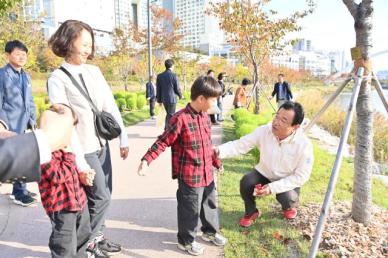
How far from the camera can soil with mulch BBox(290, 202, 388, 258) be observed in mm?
2913

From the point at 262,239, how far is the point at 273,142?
3.02 feet

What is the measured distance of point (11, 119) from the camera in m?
3.85

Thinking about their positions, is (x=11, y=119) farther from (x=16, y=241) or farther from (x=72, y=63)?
(x=72, y=63)

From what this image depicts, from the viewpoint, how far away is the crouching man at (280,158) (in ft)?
10.1

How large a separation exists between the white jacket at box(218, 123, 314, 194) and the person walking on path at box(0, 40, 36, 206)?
2.34 metres

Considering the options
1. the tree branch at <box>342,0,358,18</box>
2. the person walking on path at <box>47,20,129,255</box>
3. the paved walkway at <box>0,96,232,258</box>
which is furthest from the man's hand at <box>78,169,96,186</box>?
the tree branch at <box>342,0,358,18</box>

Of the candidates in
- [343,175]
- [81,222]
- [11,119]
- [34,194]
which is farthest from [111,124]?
[343,175]

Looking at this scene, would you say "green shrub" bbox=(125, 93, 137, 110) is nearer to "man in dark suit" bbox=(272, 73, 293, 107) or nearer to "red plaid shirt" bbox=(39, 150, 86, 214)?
"man in dark suit" bbox=(272, 73, 293, 107)

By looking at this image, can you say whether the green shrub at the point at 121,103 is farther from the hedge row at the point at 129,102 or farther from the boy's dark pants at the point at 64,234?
the boy's dark pants at the point at 64,234

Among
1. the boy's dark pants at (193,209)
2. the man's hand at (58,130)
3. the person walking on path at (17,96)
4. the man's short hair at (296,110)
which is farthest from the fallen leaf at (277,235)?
the person walking on path at (17,96)

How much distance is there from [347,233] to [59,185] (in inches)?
101

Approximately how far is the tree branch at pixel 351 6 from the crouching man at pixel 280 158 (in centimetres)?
95

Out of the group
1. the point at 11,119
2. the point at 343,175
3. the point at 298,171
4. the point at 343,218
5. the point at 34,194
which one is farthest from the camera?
the point at 343,175

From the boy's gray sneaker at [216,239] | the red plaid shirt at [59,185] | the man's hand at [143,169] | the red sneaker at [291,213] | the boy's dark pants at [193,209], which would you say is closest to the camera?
the red plaid shirt at [59,185]
